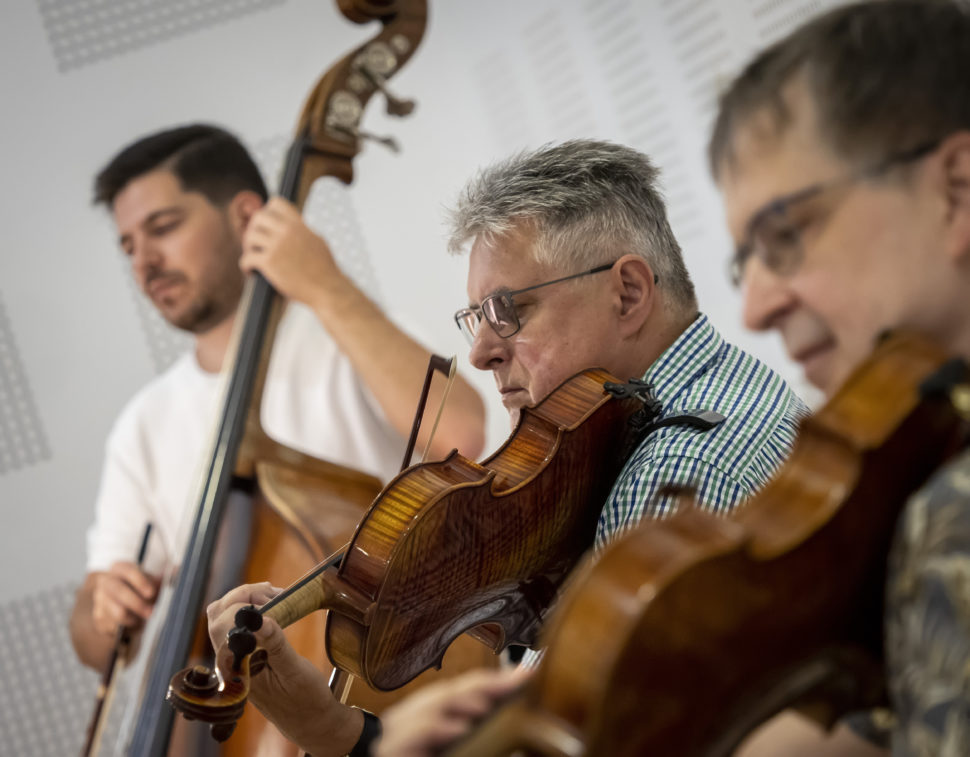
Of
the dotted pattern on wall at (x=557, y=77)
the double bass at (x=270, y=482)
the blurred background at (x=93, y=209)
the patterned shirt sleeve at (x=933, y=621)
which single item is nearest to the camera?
the patterned shirt sleeve at (x=933, y=621)

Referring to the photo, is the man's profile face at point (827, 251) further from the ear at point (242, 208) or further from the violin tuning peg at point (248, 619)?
the ear at point (242, 208)

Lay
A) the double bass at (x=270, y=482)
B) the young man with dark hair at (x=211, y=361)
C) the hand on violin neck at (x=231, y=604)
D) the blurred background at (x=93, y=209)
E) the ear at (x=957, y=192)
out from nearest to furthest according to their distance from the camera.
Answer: the ear at (x=957, y=192), the hand on violin neck at (x=231, y=604), the double bass at (x=270, y=482), the young man with dark hair at (x=211, y=361), the blurred background at (x=93, y=209)

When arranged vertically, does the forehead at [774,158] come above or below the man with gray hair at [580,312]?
above

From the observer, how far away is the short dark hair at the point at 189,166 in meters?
2.31

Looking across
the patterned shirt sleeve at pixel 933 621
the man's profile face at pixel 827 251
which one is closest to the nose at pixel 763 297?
the man's profile face at pixel 827 251

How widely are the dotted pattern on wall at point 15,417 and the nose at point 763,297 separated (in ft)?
8.90

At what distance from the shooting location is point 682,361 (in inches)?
44.8

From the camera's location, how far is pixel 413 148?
2.79m

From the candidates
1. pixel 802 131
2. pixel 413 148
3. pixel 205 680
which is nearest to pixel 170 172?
pixel 413 148

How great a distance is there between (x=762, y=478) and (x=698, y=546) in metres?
0.50

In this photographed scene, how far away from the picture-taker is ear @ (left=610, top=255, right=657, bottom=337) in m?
1.20

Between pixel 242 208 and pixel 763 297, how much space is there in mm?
1857

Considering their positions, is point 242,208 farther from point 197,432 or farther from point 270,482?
point 270,482

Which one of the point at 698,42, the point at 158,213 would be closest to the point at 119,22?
the point at 158,213
